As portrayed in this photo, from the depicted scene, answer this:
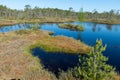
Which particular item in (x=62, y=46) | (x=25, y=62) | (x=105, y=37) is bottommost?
(x=105, y=37)

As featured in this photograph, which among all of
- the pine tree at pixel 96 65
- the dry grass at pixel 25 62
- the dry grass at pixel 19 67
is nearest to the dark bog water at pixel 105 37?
the dry grass at pixel 25 62

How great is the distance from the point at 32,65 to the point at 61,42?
23.8 m

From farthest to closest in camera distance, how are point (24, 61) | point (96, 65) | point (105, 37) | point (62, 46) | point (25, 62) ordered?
point (105, 37) < point (62, 46) < point (24, 61) < point (25, 62) < point (96, 65)

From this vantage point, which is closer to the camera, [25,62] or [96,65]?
[96,65]

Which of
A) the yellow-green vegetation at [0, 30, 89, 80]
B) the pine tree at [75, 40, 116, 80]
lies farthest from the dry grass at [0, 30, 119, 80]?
the pine tree at [75, 40, 116, 80]

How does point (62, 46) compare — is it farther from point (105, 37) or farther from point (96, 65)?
point (105, 37)

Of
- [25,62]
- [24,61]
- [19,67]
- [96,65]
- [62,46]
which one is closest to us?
[96,65]

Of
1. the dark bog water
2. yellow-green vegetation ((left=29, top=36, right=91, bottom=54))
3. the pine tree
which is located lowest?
the dark bog water

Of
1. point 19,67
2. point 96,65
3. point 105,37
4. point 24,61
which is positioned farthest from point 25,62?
point 105,37

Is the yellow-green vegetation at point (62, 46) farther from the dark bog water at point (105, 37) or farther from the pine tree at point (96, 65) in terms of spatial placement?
the pine tree at point (96, 65)

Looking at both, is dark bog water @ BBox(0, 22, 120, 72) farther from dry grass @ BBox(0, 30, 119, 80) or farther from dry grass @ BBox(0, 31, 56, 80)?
dry grass @ BBox(0, 31, 56, 80)

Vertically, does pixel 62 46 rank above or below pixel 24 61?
above

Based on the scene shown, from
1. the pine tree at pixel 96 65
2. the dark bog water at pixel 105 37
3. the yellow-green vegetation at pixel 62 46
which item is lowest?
the dark bog water at pixel 105 37

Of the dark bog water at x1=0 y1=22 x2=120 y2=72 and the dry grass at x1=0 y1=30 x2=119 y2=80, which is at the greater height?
the dry grass at x1=0 y1=30 x2=119 y2=80
